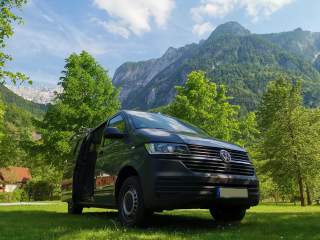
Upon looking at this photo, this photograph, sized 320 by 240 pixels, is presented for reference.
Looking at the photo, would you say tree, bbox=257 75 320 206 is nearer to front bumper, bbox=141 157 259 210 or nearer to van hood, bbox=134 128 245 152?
van hood, bbox=134 128 245 152

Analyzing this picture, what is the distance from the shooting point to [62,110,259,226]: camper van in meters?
6.82

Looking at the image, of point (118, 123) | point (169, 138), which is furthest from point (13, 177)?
point (169, 138)

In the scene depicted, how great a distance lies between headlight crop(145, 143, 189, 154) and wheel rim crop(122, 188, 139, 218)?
2.67 ft

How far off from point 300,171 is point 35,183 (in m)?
32.8

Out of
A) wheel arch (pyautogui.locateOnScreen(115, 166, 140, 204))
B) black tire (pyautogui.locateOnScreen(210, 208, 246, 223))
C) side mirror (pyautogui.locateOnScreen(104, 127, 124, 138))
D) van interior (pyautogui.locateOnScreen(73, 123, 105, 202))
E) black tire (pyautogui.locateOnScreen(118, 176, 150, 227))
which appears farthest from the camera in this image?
van interior (pyautogui.locateOnScreen(73, 123, 105, 202))

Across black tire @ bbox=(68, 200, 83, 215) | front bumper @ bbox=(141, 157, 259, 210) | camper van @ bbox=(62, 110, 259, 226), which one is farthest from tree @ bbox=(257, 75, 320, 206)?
front bumper @ bbox=(141, 157, 259, 210)

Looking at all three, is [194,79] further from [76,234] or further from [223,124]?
[76,234]

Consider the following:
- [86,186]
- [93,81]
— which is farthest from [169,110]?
[86,186]

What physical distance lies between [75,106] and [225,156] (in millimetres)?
25047

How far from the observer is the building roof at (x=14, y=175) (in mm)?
86775

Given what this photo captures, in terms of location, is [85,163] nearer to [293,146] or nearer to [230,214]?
[230,214]

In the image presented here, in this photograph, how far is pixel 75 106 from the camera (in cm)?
3119

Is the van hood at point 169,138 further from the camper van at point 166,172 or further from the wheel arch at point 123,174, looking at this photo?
the wheel arch at point 123,174

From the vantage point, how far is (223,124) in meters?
31.6
